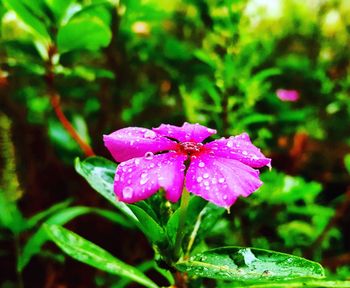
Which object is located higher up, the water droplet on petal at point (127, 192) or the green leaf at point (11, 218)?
the water droplet on petal at point (127, 192)

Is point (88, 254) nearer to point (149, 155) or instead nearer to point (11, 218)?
point (149, 155)

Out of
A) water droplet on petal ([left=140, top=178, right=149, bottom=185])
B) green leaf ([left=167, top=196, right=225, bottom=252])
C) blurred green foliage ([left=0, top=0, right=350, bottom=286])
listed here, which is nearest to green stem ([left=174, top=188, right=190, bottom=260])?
green leaf ([left=167, top=196, right=225, bottom=252])

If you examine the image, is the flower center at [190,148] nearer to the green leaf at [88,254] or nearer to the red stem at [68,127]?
the green leaf at [88,254]

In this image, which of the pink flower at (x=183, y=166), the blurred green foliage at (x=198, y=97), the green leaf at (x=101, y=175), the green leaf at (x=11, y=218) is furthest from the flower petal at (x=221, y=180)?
the green leaf at (x=11, y=218)

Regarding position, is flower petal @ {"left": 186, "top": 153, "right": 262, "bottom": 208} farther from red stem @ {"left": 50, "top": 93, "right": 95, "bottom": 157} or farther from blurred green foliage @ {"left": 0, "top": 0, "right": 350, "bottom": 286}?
red stem @ {"left": 50, "top": 93, "right": 95, "bottom": 157}

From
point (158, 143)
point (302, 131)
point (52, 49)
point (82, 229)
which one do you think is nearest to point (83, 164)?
point (158, 143)

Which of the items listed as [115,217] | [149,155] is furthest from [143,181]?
[115,217]

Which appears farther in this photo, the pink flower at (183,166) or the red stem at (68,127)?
the red stem at (68,127)
